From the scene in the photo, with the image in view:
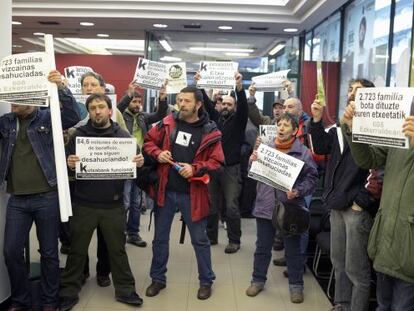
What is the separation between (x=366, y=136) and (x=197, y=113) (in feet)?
5.00

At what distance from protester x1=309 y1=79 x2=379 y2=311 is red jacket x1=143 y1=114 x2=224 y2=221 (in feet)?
2.83

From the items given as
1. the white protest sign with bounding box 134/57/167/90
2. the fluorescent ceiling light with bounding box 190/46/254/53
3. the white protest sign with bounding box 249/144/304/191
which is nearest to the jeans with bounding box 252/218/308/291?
the white protest sign with bounding box 249/144/304/191

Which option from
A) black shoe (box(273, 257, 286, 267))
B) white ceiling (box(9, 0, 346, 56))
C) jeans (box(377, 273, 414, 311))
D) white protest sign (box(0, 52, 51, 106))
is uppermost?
white ceiling (box(9, 0, 346, 56))

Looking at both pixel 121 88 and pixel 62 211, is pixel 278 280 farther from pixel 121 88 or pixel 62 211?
pixel 121 88

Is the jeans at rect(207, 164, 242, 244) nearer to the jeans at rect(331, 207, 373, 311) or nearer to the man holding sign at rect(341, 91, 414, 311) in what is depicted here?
the jeans at rect(331, 207, 373, 311)

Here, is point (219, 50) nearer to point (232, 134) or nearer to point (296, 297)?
point (232, 134)

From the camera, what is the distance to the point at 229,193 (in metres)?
4.71

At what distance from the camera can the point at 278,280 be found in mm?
4012

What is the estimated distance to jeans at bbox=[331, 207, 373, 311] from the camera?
2.84m

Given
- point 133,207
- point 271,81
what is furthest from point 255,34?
point 133,207

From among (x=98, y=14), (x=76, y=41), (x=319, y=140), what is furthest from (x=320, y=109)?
(x=76, y=41)

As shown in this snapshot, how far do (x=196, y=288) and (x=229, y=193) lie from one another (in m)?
1.21

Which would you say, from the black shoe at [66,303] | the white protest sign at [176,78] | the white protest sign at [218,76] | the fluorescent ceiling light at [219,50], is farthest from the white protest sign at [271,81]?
the fluorescent ceiling light at [219,50]

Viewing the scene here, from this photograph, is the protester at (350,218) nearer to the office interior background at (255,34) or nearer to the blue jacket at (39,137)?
the office interior background at (255,34)
